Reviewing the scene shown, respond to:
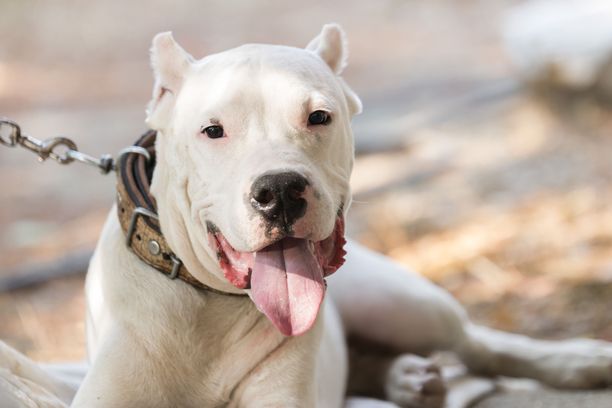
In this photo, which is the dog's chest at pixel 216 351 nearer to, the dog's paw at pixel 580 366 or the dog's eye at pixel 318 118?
the dog's eye at pixel 318 118

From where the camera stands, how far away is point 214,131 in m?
2.42

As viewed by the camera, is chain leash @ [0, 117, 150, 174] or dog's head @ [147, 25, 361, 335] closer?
dog's head @ [147, 25, 361, 335]

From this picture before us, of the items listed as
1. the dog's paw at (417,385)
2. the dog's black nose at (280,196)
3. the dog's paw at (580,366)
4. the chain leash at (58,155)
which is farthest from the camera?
the dog's paw at (580,366)

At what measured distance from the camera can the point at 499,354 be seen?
388 cm

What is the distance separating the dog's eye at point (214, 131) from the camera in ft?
7.93

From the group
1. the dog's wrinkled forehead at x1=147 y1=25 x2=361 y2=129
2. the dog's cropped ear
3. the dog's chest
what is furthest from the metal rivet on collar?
the dog's cropped ear

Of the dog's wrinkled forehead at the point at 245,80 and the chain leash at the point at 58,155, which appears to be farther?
the chain leash at the point at 58,155

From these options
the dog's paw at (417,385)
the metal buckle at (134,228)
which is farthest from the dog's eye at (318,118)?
the dog's paw at (417,385)

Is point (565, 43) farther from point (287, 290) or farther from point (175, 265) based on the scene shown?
point (287, 290)

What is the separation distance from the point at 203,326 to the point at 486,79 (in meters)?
8.82

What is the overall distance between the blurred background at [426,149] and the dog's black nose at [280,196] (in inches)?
99.5

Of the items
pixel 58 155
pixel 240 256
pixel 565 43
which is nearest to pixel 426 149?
pixel 565 43

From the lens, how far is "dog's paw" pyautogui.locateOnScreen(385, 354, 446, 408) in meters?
3.44

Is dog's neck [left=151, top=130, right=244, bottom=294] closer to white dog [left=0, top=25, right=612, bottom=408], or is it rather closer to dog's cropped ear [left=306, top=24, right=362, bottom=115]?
white dog [left=0, top=25, right=612, bottom=408]
